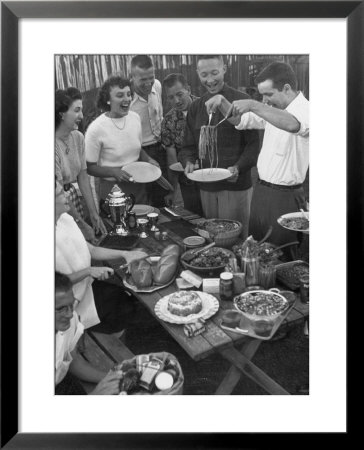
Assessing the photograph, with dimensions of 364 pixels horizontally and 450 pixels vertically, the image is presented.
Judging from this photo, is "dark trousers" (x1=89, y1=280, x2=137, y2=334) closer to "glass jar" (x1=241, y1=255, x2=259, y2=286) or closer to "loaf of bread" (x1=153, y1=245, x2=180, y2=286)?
"loaf of bread" (x1=153, y1=245, x2=180, y2=286)

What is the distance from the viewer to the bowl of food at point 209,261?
189cm

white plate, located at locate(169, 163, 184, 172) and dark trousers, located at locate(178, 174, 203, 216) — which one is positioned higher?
white plate, located at locate(169, 163, 184, 172)

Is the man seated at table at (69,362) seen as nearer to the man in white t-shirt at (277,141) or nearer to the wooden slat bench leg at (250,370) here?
the wooden slat bench leg at (250,370)

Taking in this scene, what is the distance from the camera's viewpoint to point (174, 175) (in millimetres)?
1865

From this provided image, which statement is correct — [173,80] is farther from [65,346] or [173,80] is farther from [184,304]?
[65,346]

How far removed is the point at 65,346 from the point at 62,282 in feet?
0.75

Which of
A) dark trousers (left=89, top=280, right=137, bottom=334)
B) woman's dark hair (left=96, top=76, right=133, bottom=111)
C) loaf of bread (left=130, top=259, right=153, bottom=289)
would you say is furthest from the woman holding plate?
dark trousers (left=89, top=280, right=137, bottom=334)

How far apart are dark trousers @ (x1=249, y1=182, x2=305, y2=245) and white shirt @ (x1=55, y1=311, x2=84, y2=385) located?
0.72m

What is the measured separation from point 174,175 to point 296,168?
44 cm

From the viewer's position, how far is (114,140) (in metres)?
1.86

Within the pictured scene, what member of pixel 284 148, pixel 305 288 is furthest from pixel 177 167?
pixel 305 288

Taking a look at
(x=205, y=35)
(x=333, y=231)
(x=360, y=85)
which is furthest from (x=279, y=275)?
(x=205, y=35)

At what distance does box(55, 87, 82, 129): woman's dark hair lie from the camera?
1.79 metres

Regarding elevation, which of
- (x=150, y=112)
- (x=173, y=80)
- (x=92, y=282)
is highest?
(x=173, y=80)
